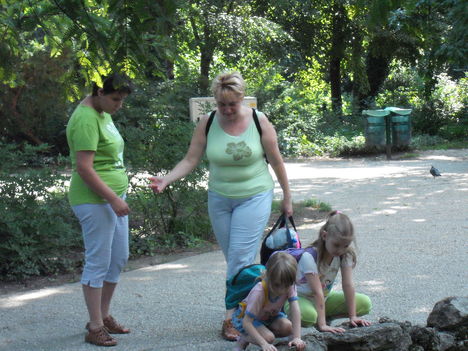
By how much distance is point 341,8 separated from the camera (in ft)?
83.2

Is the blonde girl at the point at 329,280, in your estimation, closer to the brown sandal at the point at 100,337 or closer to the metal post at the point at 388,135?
the brown sandal at the point at 100,337

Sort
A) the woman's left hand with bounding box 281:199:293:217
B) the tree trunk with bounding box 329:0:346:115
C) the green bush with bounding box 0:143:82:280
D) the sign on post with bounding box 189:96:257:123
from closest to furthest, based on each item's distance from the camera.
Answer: the woman's left hand with bounding box 281:199:293:217, the green bush with bounding box 0:143:82:280, the sign on post with bounding box 189:96:257:123, the tree trunk with bounding box 329:0:346:115

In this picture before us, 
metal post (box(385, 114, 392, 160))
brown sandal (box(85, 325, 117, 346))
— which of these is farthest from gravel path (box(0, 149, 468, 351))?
metal post (box(385, 114, 392, 160))

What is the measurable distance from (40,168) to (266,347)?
4.54m

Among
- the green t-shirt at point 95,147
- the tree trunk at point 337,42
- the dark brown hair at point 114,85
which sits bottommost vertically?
the green t-shirt at point 95,147

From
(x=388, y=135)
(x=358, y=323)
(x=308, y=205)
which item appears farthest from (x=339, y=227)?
(x=388, y=135)

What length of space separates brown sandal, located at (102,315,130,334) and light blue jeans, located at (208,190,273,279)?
2.83ft

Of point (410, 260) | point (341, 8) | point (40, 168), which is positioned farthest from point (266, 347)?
point (341, 8)

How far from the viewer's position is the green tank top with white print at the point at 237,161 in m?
4.62

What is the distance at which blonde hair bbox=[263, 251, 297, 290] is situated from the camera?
3924 millimetres

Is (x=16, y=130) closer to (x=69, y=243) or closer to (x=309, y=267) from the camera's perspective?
(x=69, y=243)

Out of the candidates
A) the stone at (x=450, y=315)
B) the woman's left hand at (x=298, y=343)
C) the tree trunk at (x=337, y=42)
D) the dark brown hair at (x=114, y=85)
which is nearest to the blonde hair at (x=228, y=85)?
the dark brown hair at (x=114, y=85)

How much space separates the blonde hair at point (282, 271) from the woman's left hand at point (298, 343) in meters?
0.29

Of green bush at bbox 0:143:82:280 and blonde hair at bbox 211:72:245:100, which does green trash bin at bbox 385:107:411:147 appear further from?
blonde hair at bbox 211:72:245:100
